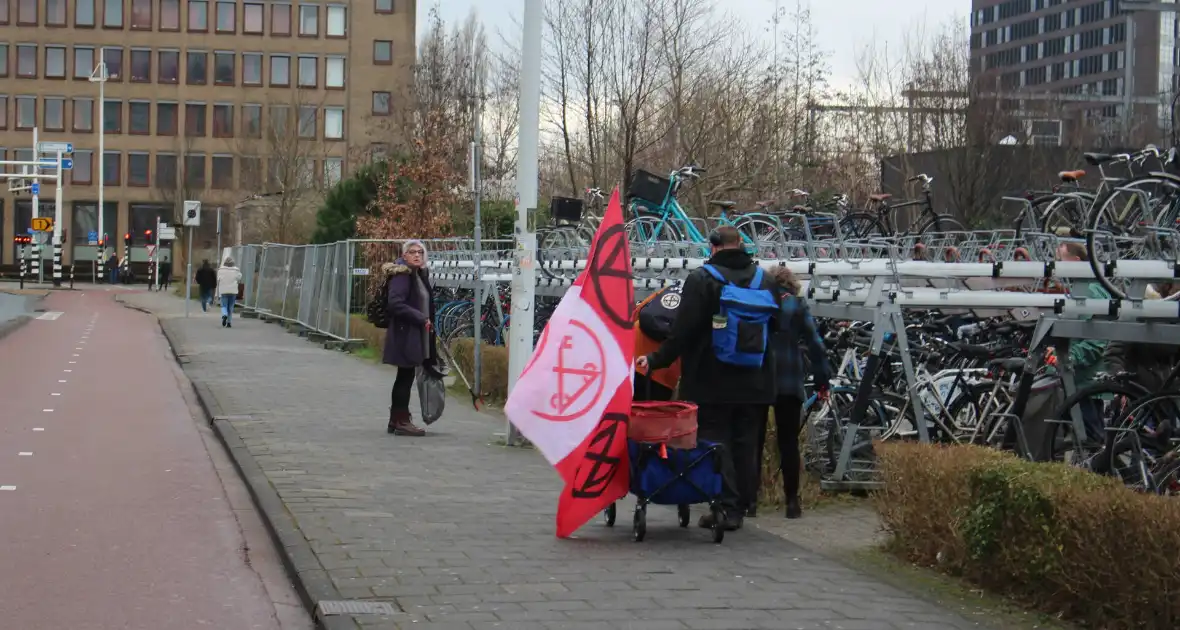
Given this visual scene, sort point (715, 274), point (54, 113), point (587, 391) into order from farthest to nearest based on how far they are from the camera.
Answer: point (54, 113)
point (715, 274)
point (587, 391)

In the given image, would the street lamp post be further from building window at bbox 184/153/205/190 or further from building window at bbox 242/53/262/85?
building window at bbox 242/53/262/85

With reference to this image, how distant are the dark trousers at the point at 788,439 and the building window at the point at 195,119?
89.3m

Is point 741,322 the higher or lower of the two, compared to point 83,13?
lower

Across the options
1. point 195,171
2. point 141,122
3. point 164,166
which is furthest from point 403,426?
point 141,122

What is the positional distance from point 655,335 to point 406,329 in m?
4.90

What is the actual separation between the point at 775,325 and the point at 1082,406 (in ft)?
6.03

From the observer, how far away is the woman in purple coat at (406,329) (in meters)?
13.8

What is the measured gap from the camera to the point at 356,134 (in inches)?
3676

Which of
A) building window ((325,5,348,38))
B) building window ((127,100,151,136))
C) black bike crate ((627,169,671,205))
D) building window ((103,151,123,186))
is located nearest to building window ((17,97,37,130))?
building window ((103,151,123,186))

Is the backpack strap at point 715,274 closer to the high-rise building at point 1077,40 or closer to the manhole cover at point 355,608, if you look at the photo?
the manhole cover at point 355,608

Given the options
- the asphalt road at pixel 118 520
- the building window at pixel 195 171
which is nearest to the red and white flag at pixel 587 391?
the asphalt road at pixel 118 520

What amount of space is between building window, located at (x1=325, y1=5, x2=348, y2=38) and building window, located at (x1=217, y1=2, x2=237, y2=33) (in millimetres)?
5724

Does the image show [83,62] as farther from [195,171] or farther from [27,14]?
[195,171]

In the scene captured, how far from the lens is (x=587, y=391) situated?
8.55m
